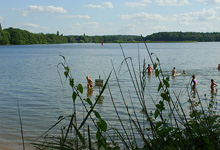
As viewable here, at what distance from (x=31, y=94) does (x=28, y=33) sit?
182 meters

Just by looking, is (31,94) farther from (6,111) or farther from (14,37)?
(14,37)

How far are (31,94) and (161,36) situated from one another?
5364 inches

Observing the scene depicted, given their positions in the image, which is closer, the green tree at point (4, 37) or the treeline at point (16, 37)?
the green tree at point (4, 37)

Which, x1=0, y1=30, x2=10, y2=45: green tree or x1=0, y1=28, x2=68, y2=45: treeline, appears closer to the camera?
x1=0, y1=30, x2=10, y2=45: green tree

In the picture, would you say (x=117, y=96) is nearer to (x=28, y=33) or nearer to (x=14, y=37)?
(x=14, y=37)

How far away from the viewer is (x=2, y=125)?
982cm

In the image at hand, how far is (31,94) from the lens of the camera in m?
17.0

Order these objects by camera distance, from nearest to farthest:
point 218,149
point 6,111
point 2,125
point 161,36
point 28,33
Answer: point 218,149, point 2,125, point 6,111, point 161,36, point 28,33

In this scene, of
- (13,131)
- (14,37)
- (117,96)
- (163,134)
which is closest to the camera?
(163,134)

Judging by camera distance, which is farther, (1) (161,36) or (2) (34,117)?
(1) (161,36)

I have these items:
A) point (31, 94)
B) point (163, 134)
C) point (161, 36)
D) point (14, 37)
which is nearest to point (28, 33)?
point (14, 37)

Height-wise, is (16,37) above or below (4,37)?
above

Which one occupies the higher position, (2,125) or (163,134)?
(163,134)

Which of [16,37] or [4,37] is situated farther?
[16,37]
